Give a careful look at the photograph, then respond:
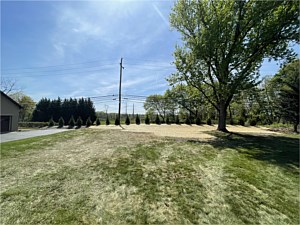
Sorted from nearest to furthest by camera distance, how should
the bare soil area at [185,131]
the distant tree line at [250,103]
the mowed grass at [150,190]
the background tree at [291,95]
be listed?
the mowed grass at [150,190]
the bare soil area at [185,131]
the background tree at [291,95]
the distant tree line at [250,103]

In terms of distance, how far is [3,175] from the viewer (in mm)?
3900

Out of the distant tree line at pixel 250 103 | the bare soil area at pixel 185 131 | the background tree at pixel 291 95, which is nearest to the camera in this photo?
the bare soil area at pixel 185 131

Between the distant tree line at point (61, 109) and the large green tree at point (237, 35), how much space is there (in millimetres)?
28450

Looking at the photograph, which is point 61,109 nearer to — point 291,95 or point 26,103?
point 26,103

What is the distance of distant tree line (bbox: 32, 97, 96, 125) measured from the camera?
3575 cm

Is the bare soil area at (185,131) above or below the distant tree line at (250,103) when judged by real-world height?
below

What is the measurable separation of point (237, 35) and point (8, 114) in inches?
870

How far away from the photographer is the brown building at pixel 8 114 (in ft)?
55.2

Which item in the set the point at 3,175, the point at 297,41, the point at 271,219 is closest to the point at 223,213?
the point at 271,219

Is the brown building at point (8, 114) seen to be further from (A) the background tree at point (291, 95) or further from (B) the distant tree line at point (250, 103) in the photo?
(A) the background tree at point (291, 95)

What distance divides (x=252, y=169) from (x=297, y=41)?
1068cm

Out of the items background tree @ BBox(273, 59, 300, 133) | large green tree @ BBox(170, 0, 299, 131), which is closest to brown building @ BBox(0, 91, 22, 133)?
large green tree @ BBox(170, 0, 299, 131)

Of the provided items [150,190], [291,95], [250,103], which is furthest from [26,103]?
[291,95]

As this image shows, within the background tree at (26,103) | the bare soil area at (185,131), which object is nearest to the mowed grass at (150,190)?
the bare soil area at (185,131)
